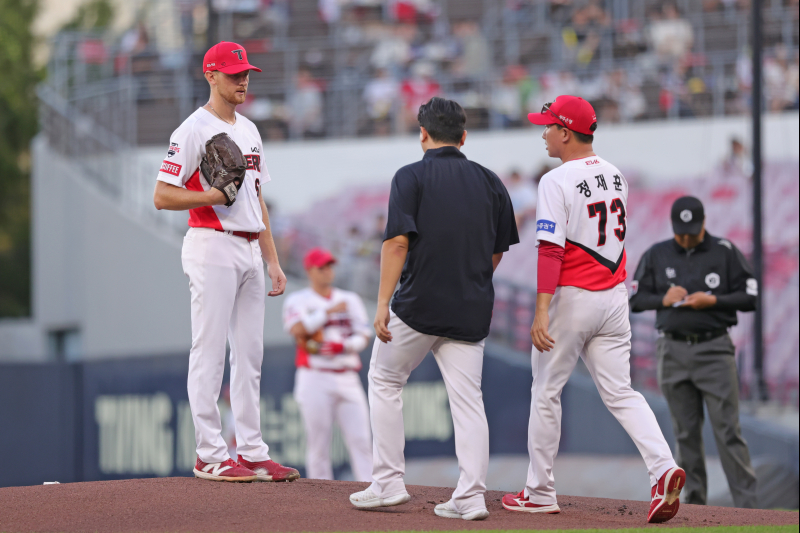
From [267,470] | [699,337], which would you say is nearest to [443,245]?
[267,470]

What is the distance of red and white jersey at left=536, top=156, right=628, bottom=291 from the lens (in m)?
5.07

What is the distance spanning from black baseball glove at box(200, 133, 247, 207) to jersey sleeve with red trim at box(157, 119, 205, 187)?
7cm

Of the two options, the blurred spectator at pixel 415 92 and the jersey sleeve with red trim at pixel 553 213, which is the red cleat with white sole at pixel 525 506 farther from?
the blurred spectator at pixel 415 92

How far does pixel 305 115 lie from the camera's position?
60.5ft

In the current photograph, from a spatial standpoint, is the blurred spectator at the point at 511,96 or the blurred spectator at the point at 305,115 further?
the blurred spectator at the point at 305,115

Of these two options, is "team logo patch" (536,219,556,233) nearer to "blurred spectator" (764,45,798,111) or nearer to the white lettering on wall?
the white lettering on wall

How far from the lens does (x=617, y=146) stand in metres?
17.0

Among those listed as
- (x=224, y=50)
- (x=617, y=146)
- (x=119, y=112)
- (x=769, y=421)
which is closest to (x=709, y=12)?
(x=617, y=146)

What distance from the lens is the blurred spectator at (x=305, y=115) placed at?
18.3 m

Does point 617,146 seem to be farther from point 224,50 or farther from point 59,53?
point 224,50

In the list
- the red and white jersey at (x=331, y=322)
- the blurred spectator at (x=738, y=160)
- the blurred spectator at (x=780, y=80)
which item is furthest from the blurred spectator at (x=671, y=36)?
the red and white jersey at (x=331, y=322)

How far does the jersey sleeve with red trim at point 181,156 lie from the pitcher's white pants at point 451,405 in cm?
143

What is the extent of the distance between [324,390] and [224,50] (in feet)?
13.1

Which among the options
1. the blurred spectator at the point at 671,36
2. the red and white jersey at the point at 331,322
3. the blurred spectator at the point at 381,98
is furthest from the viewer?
the blurred spectator at the point at 381,98
